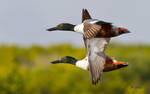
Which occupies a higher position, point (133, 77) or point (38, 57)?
Answer: point (133, 77)

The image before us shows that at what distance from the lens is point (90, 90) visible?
68.4 m

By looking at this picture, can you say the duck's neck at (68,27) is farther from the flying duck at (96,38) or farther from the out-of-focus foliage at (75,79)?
the out-of-focus foliage at (75,79)

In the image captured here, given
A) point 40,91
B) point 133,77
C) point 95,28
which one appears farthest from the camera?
point 40,91

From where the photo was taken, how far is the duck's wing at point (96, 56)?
58.4 feet

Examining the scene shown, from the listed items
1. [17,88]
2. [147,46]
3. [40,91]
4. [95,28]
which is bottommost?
[147,46]

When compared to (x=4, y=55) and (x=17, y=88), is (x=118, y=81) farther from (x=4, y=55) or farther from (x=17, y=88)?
(x=4, y=55)

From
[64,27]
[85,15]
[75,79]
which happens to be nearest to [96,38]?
[85,15]

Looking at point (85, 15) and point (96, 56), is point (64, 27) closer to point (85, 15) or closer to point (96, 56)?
point (85, 15)

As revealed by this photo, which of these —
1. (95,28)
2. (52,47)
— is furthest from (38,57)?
(95,28)

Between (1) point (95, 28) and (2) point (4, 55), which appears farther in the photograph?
(2) point (4, 55)

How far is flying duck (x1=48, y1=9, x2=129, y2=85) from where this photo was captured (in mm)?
18094

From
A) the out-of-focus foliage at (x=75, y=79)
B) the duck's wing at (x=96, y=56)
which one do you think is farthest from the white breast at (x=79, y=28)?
the out-of-focus foliage at (x=75, y=79)

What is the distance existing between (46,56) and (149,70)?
137ft

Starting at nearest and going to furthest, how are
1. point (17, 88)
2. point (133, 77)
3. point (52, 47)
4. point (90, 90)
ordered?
point (17, 88) < point (90, 90) < point (133, 77) < point (52, 47)
